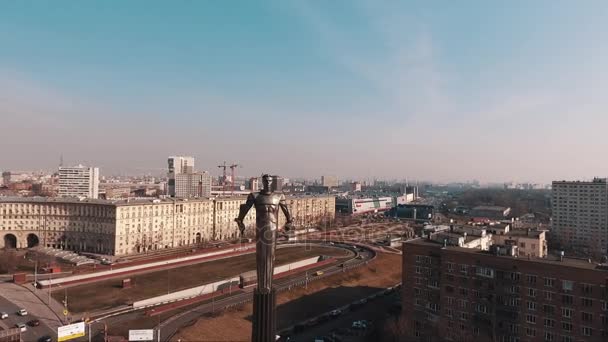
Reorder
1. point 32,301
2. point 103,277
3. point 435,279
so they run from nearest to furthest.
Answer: point 435,279, point 32,301, point 103,277

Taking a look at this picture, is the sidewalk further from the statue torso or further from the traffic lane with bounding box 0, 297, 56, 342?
the statue torso

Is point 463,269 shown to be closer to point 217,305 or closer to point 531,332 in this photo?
point 531,332

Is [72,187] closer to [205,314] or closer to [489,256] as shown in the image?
[205,314]

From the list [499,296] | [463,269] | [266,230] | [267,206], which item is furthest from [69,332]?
[499,296]

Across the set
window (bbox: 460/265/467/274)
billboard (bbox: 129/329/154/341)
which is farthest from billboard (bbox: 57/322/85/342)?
window (bbox: 460/265/467/274)

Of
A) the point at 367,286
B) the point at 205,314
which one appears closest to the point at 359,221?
the point at 367,286

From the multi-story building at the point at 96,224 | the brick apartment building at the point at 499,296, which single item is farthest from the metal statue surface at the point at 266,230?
the multi-story building at the point at 96,224
